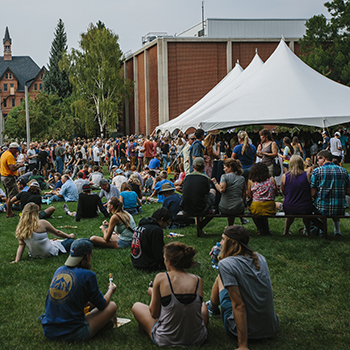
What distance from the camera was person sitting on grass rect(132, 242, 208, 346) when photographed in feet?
13.3

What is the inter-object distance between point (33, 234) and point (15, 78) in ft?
299

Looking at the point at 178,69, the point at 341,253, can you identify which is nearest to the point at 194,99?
the point at 178,69

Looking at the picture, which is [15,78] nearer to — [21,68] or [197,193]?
[21,68]

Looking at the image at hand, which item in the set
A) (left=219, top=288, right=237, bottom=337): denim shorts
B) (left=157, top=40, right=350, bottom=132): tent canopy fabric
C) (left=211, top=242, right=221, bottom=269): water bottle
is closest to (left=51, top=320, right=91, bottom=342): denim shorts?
(left=219, top=288, right=237, bottom=337): denim shorts

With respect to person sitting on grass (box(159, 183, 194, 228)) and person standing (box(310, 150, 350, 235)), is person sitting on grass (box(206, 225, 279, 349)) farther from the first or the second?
person sitting on grass (box(159, 183, 194, 228))

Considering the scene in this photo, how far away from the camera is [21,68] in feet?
306

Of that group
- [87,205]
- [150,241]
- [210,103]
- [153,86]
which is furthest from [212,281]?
[153,86]

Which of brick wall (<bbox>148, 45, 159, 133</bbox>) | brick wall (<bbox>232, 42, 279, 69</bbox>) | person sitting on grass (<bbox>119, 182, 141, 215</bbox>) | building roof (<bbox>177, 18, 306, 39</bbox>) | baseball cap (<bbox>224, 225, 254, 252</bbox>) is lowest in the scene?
person sitting on grass (<bbox>119, 182, 141, 215</bbox>)

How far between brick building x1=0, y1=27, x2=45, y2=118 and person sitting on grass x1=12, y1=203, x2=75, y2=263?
85105 millimetres

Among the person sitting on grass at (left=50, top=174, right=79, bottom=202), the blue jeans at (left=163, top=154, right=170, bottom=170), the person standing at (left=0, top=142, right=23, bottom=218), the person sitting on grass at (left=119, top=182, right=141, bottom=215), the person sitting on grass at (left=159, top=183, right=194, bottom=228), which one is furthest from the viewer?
the blue jeans at (left=163, top=154, right=170, bottom=170)

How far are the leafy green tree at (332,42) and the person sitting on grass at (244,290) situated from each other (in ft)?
116

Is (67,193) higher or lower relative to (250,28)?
lower

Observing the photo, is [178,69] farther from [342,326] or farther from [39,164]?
[342,326]

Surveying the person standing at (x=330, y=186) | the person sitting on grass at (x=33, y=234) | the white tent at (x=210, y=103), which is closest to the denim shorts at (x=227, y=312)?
the person sitting on grass at (x=33, y=234)
